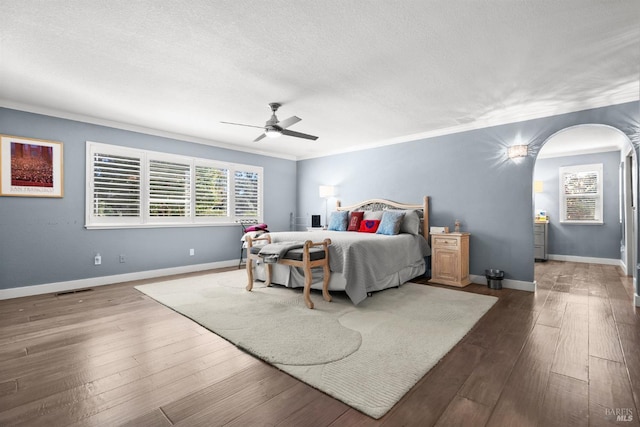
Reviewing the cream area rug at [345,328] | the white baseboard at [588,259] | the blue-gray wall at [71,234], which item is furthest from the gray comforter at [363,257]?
the white baseboard at [588,259]

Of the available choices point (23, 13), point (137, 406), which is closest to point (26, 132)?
point (23, 13)

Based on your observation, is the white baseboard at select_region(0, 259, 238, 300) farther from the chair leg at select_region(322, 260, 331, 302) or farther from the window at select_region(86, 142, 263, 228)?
the chair leg at select_region(322, 260, 331, 302)

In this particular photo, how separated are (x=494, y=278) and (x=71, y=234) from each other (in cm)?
607

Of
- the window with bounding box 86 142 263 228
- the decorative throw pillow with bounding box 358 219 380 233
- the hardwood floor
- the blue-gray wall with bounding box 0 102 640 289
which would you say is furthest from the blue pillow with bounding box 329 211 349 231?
the hardwood floor

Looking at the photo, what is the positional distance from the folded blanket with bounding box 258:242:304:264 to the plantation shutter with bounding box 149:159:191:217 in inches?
96.6

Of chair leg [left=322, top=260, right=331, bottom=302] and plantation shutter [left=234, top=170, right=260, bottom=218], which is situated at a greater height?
plantation shutter [left=234, top=170, right=260, bottom=218]

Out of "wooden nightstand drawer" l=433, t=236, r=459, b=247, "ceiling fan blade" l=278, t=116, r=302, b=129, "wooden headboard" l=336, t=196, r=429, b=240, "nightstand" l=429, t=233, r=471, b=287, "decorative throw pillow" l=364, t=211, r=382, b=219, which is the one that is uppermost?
"ceiling fan blade" l=278, t=116, r=302, b=129

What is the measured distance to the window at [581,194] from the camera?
652cm

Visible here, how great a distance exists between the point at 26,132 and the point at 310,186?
491cm

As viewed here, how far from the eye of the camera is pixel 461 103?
13.0 feet

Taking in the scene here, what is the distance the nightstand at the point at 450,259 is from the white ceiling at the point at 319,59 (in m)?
1.80

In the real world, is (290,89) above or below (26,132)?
above

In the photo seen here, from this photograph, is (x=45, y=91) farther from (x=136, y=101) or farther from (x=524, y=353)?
(x=524, y=353)

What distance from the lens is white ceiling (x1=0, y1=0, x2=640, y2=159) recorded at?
7.23ft
